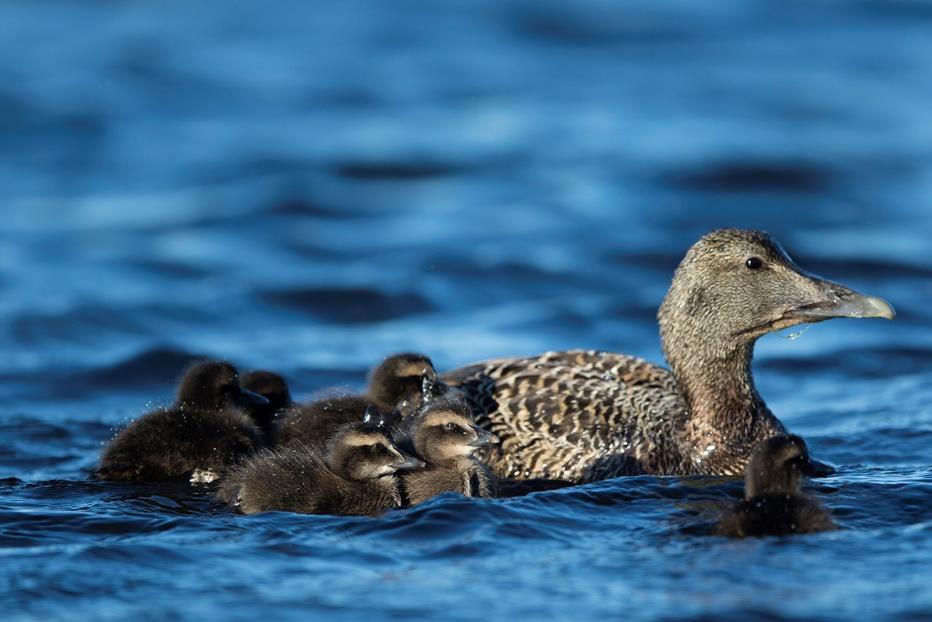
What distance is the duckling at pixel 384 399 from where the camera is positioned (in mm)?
9883

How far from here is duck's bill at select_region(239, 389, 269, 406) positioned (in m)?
10.1

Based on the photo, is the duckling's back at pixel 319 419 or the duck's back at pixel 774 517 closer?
the duck's back at pixel 774 517

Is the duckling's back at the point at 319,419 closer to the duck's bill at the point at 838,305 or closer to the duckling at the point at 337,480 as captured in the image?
the duckling at the point at 337,480

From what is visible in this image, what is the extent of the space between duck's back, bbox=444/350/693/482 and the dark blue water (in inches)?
18.6

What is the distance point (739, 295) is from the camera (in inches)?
387

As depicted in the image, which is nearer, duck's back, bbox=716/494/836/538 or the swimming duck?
duck's back, bbox=716/494/836/538

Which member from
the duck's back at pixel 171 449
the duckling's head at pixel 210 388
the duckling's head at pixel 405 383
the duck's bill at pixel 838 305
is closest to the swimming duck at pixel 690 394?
the duck's bill at pixel 838 305

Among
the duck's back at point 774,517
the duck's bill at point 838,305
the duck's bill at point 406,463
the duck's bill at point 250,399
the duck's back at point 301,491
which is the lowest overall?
the duck's back at point 774,517

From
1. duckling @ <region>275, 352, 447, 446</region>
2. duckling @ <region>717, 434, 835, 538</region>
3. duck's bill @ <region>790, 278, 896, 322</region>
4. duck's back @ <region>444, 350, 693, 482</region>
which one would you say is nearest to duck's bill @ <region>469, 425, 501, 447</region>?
duck's back @ <region>444, 350, 693, 482</region>

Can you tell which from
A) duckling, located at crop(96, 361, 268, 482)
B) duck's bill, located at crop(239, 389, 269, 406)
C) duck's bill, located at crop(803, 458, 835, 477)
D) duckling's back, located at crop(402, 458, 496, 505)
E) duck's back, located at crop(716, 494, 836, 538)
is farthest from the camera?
duck's bill, located at crop(239, 389, 269, 406)

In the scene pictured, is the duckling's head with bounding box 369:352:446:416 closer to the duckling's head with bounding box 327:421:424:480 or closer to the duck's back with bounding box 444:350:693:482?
the duck's back with bounding box 444:350:693:482

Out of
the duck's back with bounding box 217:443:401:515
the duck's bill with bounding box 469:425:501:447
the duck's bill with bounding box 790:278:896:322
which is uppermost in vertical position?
the duck's bill with bounding box 790:278:896:322

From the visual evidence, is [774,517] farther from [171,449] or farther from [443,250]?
[443,250]

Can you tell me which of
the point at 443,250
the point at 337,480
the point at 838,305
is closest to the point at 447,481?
the point at 337,480
